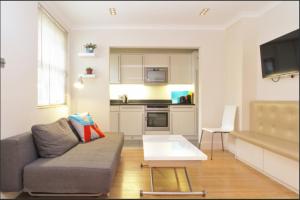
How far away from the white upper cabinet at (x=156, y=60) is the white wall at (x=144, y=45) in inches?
49.0

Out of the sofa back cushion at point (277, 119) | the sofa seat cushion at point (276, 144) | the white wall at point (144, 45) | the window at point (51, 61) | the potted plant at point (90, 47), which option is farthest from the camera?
the white wall at point (144, 45)

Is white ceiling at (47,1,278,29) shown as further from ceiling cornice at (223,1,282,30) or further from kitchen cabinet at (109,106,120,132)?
kitchen cabinet at (109,106,120,132)

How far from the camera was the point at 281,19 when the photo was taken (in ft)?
9.60

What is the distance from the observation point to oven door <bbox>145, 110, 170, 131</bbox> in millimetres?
5293

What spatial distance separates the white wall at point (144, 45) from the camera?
13.6ft

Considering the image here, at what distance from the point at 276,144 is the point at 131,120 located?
3.33m

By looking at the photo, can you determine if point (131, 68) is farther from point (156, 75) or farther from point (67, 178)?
point (67, 178)

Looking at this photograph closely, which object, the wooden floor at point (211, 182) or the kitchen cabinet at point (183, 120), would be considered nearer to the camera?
the wooden floor at point (211, 182)

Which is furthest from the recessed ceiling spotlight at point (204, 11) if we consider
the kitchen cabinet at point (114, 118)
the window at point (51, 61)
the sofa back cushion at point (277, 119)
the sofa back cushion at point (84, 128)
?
the kitchen cabinet at point (114, 118)

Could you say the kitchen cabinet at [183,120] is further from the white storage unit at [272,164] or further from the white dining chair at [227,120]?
the white storage unit at [272,164]

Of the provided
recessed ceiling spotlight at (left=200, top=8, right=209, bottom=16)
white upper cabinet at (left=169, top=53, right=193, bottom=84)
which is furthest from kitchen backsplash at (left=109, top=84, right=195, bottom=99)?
recessed ceiling spotlight at (left=200, top=8, right=209, bottom=16)

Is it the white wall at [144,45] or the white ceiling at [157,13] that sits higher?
the white ceiling at [157,13]

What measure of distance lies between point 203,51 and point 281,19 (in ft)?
4.86

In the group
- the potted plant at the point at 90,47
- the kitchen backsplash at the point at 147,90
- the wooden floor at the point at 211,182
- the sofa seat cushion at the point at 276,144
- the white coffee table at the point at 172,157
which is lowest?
the wooden floor at the point at 211,182
